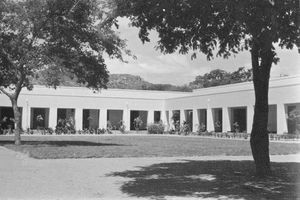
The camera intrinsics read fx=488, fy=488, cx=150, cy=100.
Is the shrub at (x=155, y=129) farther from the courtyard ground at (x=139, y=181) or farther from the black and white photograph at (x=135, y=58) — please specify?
the courtyard ground at (x=139, y=181)

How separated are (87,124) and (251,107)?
989 inches

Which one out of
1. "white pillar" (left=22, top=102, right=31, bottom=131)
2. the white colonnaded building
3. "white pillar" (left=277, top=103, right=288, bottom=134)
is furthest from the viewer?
"white pillar" (left=22, top=102, right=31, bottom=131)

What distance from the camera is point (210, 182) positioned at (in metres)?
11.8

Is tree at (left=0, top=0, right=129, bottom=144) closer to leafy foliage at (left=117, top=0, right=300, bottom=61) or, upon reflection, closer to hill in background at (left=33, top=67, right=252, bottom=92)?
hill in background at (left=33, top=67, right=252, bottom=92)

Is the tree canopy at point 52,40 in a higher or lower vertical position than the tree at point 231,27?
higher

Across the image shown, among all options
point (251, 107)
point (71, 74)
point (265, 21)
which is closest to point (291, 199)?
point (265, 21)

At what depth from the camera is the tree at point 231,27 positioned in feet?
26.0

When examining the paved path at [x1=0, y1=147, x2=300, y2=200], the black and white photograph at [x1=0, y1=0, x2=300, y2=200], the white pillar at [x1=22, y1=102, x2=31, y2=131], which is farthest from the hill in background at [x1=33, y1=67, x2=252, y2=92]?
the white pillar at [x1=22, y1=102, x2=31, y2=131]

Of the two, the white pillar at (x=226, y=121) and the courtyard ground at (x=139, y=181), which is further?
the white pillar at (x=226, y=121)

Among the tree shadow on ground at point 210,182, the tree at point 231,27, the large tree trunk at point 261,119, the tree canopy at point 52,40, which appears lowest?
the tree shadow on ground at point 210,182

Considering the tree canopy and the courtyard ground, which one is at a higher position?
the tree canopy

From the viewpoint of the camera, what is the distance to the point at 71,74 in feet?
84.4

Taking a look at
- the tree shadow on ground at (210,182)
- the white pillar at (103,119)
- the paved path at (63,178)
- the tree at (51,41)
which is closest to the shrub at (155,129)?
the white pillar at (103,119)

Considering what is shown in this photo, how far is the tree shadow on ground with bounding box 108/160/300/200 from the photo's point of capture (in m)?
10.0
